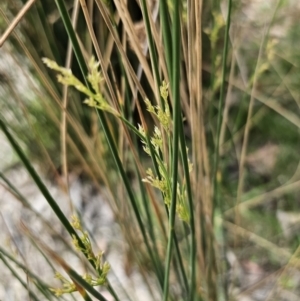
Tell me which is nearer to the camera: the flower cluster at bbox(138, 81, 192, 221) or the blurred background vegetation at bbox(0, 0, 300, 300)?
the flower cluster at bbox(138, 81, 192, 221)

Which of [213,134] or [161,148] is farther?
[213,134]

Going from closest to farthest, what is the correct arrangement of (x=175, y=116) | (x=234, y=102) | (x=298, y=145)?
(x=175, y=116), (x=298, y=145), (x=234, y=102)

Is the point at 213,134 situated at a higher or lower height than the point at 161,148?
higher

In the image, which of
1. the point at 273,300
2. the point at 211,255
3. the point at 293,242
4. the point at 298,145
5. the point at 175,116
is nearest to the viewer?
the point at 175,116

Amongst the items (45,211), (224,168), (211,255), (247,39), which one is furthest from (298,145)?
(45,211)

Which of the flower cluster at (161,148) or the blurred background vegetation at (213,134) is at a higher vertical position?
the blurred background vegetation at (213,134)

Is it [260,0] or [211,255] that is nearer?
[211,255]

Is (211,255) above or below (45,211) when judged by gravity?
below

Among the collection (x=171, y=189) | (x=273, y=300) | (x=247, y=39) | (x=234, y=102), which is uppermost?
(x=247, y=39)

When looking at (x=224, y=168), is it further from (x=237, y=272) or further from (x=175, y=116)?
(x=175, y=116)

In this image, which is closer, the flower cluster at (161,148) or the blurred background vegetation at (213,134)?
the flower cluster at (161,148)

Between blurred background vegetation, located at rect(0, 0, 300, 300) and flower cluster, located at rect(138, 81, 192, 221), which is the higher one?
blurred background vegetation, located at rect(0, 0, 300, 300)
